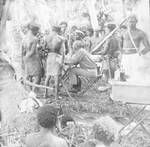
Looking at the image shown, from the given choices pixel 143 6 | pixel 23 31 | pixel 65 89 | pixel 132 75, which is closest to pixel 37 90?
pixel 65 89

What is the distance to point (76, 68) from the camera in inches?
202

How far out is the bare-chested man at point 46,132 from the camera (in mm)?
3885

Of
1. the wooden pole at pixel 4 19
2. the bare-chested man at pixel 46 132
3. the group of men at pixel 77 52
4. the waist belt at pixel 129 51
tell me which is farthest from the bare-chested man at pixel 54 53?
the bare-chested man at pixel 46 132

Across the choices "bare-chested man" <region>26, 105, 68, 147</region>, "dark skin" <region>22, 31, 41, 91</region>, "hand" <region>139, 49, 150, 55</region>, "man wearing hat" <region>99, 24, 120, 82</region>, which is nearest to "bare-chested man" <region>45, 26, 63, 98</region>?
"dark skin" <region>22, 31, 41, 91</region>

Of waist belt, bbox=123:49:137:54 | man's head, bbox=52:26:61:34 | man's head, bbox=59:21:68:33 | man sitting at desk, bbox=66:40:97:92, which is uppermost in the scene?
man's head, bbox=59:21:68:33

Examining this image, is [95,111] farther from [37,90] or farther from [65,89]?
[37,90]

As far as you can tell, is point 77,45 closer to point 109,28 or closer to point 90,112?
point 109,28

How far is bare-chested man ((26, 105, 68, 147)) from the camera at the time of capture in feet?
12.7

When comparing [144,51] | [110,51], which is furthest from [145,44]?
[110,51]

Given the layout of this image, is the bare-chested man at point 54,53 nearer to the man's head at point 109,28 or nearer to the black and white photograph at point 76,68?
the black and white photograph at point 76,68

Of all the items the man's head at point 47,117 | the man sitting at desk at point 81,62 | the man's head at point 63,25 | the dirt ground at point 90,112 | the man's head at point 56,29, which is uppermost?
the man's head at point 63,25

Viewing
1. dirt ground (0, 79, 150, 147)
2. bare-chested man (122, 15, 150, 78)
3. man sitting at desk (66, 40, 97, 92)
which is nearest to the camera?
dirt ground (0, 79, 150, 147)

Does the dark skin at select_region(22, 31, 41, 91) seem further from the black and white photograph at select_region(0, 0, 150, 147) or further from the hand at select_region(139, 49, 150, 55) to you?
the hand at select_region(139, 49, 150, 55)

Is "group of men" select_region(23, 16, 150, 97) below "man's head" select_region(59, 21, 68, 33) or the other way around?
below
